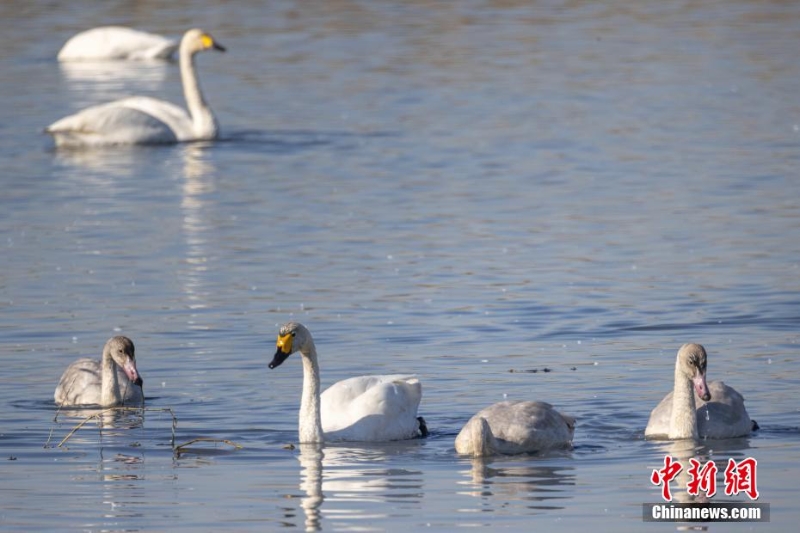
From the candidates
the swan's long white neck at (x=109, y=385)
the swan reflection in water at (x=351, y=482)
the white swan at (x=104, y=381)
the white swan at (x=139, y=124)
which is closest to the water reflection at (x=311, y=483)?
the swan reflection in water at (x=351, y=482)

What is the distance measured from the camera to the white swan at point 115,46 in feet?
120

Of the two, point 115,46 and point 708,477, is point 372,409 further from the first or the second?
point 115,46

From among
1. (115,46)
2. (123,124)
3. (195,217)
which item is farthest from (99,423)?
(115,46)

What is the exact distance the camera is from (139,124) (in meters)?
26.1

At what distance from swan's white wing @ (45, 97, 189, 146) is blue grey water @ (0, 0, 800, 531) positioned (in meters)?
0.29

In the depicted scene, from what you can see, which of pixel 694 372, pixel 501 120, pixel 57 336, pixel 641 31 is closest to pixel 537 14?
pixel 641 31

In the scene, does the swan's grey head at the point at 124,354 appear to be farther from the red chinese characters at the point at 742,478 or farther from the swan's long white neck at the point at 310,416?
the red chinese characters at the point at 742,478

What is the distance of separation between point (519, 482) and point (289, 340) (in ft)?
6.55

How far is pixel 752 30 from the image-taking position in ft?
126

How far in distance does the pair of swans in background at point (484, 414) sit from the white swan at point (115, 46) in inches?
955

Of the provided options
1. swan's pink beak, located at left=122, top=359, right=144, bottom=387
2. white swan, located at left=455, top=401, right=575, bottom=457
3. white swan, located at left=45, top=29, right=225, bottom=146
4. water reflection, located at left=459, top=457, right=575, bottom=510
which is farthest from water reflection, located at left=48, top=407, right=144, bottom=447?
white swan, located at left=45, top=29, right=225, bottom=146

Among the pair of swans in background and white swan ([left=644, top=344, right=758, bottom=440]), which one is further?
white swan ([left=644, top=344, right=758, bottom=440])

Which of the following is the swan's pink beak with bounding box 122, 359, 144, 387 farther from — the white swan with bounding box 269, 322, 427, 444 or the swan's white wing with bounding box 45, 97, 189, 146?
the swan's white wing with bounding box 45, 97, 189, 146

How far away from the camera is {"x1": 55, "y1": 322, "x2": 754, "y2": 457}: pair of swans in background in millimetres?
11648
